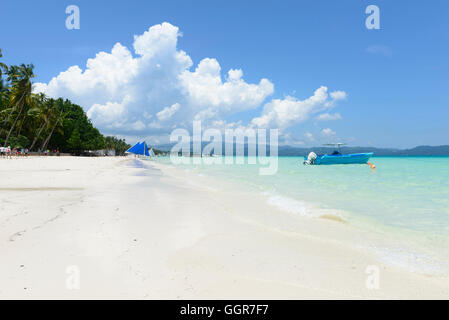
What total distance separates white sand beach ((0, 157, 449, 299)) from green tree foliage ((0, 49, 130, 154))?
54.6 metres

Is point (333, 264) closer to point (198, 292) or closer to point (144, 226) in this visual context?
point (198, 292)

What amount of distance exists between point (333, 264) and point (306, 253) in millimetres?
610

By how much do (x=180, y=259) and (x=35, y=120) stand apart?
7287cm

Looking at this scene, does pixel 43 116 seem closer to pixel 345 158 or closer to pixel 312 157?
pixel 312 157

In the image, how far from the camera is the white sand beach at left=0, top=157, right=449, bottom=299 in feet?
10.7

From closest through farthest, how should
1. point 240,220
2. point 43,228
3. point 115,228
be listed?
point 43,228, point 115,228, point 240,220

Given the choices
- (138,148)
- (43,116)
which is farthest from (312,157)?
(43,116)

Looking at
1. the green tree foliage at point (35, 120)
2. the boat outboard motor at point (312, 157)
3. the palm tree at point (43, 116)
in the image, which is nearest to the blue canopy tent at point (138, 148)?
the green tree foliage at point (35, 120)

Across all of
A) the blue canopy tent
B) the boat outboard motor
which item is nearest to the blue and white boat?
the boat outboard motor

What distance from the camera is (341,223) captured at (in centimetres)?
785

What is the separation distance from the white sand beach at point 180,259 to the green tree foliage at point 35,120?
54.6 metres

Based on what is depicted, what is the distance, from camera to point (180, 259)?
13.9ft

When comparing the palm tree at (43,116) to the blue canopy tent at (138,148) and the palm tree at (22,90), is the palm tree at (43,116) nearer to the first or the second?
the palm tree at (22,90)
